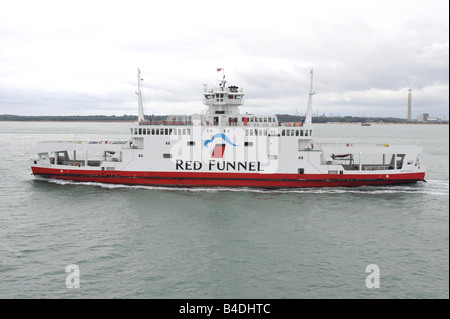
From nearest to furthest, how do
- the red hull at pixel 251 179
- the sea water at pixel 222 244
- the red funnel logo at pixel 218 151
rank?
1. the sea water at pixel 222 244
2. the red hull at pixel 251 179
3. the red funnel logo at pixel 218 151

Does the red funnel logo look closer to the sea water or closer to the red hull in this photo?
the red hull

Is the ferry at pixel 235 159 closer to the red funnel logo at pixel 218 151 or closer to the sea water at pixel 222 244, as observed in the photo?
the red funnel logo at pixel 218 151

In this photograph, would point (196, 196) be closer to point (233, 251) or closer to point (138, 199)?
point (138, 199)

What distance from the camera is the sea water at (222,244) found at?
546 inches

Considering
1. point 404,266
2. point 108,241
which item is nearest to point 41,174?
point 108,241

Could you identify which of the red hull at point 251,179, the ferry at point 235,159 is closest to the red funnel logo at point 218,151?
the ferry at point 235,159

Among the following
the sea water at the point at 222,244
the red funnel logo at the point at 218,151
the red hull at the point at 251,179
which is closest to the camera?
the sea water at the point at 222,244

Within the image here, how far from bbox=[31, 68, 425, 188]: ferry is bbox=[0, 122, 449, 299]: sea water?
183 cm

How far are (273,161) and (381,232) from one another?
12.6 m

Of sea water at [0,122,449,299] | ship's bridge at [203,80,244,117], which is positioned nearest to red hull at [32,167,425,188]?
sea water at [0,122,449,299]

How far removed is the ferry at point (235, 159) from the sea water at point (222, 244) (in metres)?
1.83

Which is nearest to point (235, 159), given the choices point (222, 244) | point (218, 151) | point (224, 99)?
point (218, 151)

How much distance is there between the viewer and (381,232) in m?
20.0

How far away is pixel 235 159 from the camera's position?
102 feet
